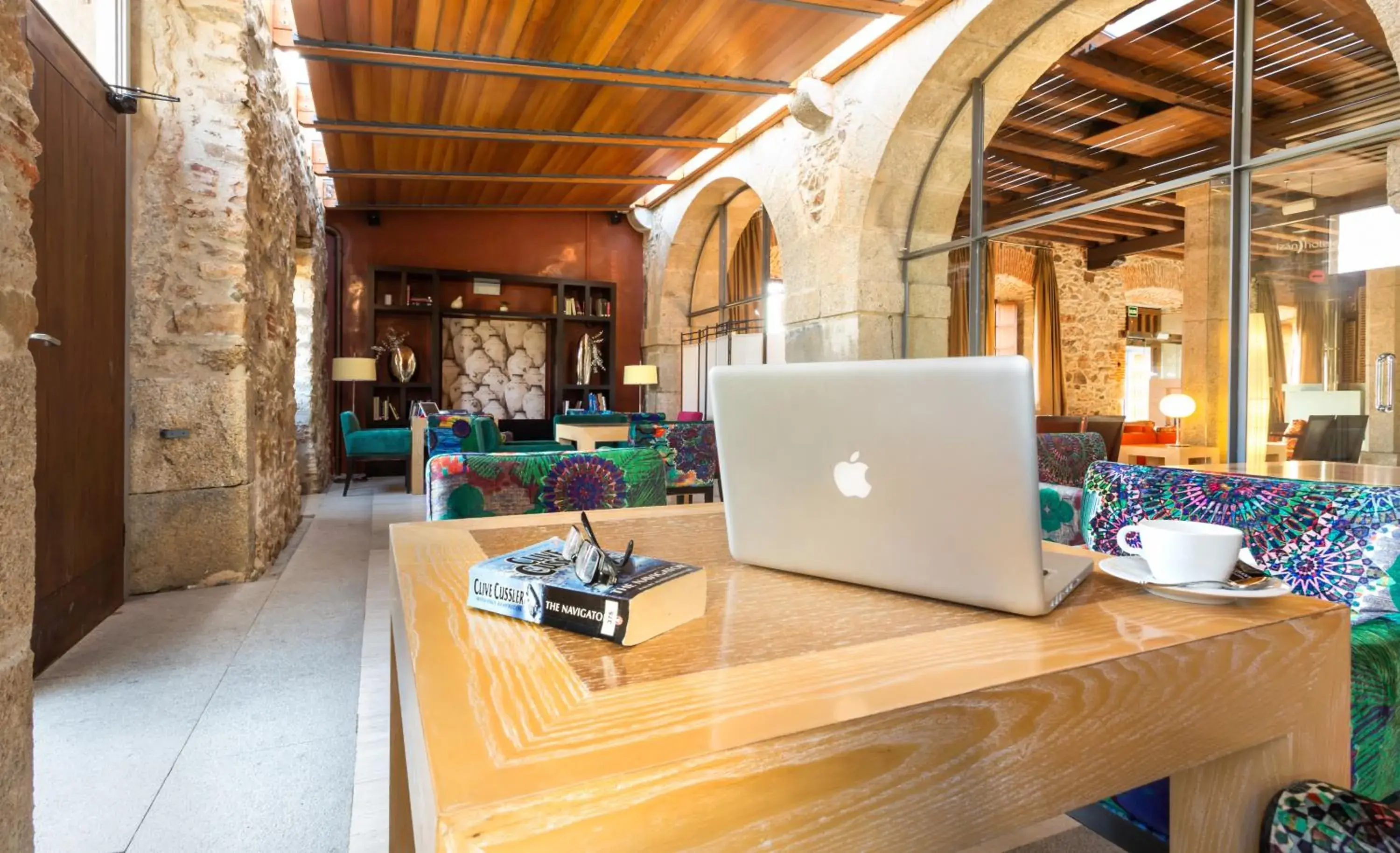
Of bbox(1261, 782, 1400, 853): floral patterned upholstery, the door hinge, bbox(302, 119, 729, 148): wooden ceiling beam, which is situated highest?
bbox(302, 119, 729, 148): wooden ceiling beam

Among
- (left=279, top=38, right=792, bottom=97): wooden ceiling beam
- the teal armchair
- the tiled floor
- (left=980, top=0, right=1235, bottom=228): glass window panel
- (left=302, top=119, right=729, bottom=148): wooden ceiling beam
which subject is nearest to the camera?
the tiled floor

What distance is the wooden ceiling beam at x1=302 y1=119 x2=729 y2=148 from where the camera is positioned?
223 inches

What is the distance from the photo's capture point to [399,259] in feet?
27.8

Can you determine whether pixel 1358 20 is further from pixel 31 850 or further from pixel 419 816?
pixel 31 850

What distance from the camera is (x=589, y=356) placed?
9242mm

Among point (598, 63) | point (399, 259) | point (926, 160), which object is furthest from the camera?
point (399, 259)

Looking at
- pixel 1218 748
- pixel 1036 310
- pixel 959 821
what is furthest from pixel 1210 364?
pixel 1036 310

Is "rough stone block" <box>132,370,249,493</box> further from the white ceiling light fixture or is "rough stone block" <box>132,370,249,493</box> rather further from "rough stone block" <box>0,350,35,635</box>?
the white ceiling light fixture

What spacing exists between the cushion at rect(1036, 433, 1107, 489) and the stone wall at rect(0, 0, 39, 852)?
10.7ft

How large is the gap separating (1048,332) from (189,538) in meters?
9.36

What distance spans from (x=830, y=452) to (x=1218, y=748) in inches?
18.1

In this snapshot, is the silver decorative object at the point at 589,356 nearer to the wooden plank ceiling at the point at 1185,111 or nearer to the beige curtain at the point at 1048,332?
the wooden plank ceiling at the point at 1185,111

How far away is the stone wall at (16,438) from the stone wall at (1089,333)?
33.3 feet

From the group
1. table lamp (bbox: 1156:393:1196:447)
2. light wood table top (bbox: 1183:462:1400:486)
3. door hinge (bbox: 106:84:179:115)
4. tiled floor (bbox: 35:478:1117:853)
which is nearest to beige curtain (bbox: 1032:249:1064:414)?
table lamp (bbox: 1156:393:1196:447)
